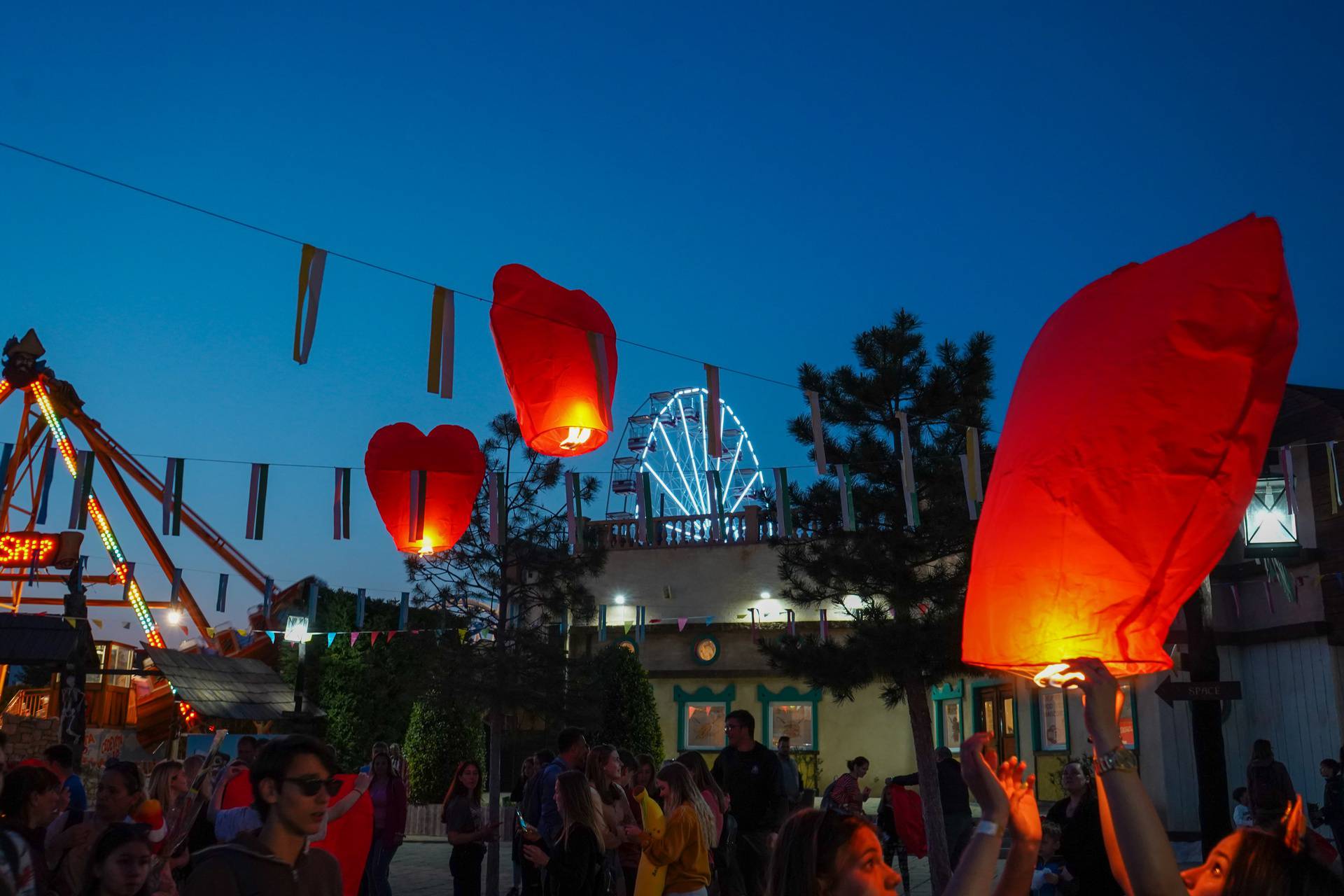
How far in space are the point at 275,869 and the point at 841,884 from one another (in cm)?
155

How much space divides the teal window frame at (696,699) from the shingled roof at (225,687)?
358 inches

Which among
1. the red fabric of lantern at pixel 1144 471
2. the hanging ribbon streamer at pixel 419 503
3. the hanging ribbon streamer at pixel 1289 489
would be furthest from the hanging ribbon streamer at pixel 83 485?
the hanging ribbon streamer at pixel 1289 489

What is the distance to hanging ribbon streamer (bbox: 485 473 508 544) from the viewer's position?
13.3m

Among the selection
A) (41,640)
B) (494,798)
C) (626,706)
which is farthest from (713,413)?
(41,640)

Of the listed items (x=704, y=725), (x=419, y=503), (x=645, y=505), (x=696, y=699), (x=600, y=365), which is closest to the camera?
(x=600, y=365)

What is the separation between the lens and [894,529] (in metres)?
15.0

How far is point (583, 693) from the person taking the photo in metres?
18.5

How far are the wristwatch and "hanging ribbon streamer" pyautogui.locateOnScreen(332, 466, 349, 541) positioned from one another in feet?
37.1

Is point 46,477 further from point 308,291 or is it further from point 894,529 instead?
point 894,529

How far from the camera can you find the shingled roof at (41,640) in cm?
1703

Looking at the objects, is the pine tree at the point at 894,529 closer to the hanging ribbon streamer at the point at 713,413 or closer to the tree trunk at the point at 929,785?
the tree trunk at the point at 929,785

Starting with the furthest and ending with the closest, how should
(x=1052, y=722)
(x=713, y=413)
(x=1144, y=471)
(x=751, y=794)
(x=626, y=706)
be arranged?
(x=1052, y=722)
(x=626, y=706)
(x=713, y=413)
(x=751, y=794)
(x=1144, y=471)

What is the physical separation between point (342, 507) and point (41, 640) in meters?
7.83

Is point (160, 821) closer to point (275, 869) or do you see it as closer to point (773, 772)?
point (275, 869)
